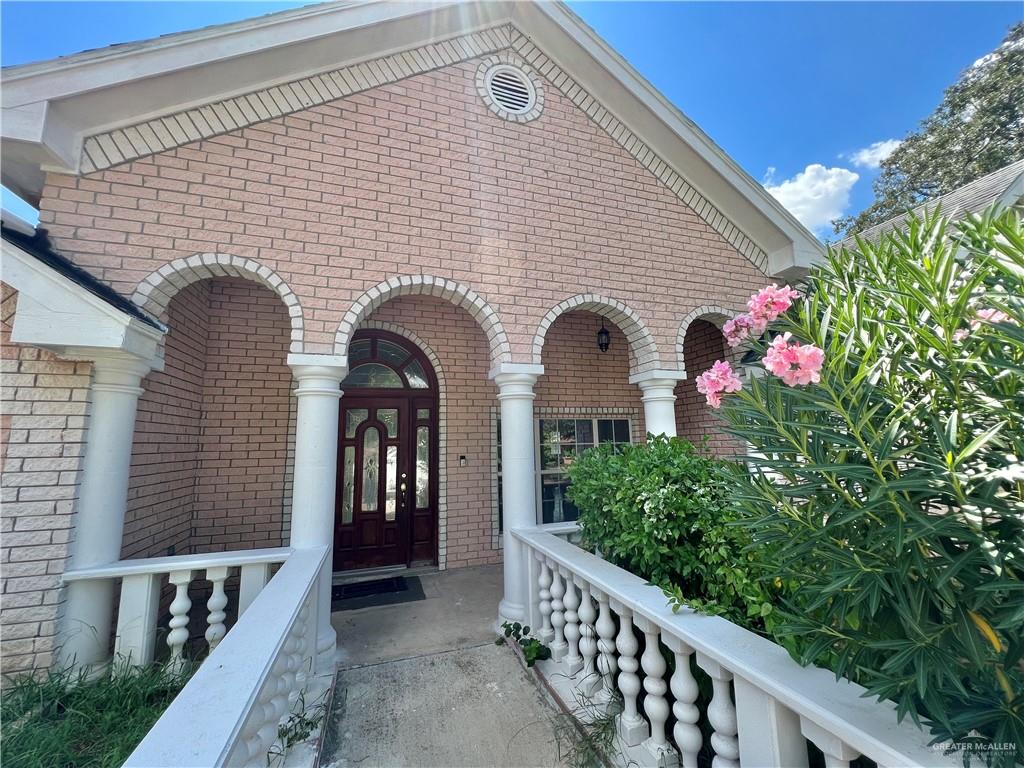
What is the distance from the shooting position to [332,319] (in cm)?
338

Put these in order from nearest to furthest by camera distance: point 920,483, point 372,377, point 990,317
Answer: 1. point 920,483
2. point 990,317
3. point 372,377

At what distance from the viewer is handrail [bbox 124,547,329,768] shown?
1081 millimetres

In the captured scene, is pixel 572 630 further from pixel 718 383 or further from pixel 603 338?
pixel 603 338

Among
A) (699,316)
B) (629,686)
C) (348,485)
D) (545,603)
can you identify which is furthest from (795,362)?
(348,485)

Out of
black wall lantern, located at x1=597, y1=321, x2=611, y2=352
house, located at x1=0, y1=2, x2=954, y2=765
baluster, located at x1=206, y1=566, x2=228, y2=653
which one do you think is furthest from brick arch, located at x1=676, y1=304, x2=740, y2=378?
baluster, located at x1=206, y1=566, x2=228, y2=653

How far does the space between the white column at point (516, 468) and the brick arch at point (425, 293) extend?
24cm

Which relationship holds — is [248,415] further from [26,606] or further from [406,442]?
[26,606]

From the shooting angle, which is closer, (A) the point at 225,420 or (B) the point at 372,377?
(A) the point at 225,420

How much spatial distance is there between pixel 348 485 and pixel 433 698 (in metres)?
3.08

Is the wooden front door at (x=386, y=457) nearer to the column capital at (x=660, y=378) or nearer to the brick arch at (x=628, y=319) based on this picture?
the brick arch at (x=628, y=319)

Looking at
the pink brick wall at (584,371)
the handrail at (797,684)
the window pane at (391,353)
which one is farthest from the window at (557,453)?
the handrail at (797,684)

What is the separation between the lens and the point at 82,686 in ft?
8.24

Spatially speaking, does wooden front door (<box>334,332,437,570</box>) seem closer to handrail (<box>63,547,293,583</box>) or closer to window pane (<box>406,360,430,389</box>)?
window pane (<box>406,360,430,389</box>)

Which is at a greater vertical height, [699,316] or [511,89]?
[511,89]
